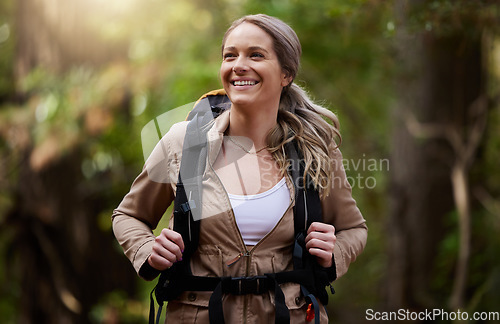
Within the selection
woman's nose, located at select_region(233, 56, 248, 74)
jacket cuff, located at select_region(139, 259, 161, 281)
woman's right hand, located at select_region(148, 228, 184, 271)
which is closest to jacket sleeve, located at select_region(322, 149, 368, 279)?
woman's nose, located at select_region(233, 56, 248, 74)

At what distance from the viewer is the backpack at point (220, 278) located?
244 cm

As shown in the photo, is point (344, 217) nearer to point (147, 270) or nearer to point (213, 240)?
point (213, 240)

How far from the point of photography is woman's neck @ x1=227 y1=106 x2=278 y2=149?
2742 mm

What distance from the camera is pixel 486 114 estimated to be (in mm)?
6941

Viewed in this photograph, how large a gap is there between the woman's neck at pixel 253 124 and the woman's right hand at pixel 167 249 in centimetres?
65

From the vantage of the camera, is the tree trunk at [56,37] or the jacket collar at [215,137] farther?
the tree trunk at [56,37]

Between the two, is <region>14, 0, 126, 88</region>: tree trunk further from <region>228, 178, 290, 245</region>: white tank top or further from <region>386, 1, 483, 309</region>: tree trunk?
<region>228, 178, 290, 245</region>: white tank top

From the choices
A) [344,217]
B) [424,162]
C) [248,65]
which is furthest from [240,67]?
[424,162]

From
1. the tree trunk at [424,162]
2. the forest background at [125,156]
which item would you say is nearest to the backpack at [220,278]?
the forest background at [125,156]

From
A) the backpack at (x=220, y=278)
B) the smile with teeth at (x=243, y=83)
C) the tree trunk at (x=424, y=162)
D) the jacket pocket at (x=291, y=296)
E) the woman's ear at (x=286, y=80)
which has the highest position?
the smile with teeth at (x=243, y=83)

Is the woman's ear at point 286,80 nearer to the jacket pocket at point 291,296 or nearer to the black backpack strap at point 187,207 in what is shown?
the black backpack strap at point 187,207

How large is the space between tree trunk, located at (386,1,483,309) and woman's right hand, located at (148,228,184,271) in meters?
5.17

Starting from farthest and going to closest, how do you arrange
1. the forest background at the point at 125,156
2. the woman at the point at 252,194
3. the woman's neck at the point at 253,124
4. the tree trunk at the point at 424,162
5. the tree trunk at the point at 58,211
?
the tree trunk at the point at 424,162
the tree trunk at the point at 58,211
the forest background at the point at 125,156
the woman's neck at the point at 253,124
the woman at the point at 252,194

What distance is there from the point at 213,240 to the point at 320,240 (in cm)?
48
